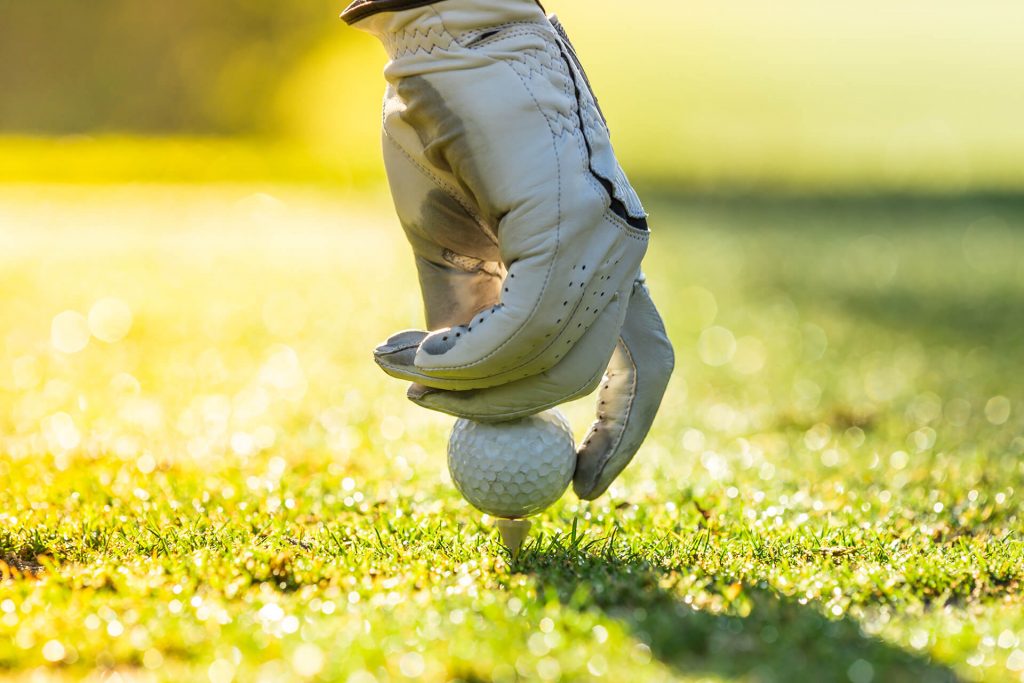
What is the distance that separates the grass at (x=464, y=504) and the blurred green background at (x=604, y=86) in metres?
11.8

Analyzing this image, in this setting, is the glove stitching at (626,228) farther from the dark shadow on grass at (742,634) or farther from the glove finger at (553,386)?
the dark shadow on grass at (742,634)

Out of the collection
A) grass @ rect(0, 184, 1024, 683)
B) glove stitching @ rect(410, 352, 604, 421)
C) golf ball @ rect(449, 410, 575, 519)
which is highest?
glove stitching @ rect(410, 352, 604, 421)

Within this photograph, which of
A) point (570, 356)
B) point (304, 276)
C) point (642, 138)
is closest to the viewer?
point (570, 356)

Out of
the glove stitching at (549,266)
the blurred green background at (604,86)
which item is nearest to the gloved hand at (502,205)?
the glove stitching at (549,266)

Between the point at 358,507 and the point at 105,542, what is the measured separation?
1.01 meters

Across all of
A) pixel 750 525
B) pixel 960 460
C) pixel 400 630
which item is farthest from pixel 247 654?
pixel 960 460

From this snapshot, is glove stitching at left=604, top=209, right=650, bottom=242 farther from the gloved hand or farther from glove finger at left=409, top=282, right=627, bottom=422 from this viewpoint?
glove finger at left=409, top=282, right=627, bottom=422

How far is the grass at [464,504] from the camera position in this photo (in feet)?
10.7

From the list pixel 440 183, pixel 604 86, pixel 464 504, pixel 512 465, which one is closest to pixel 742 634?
pixel 512 465

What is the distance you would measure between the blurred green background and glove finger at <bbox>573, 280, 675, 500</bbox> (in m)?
17.5

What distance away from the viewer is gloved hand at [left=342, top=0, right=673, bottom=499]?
11.6 feet

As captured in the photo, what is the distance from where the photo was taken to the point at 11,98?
26.4 meters

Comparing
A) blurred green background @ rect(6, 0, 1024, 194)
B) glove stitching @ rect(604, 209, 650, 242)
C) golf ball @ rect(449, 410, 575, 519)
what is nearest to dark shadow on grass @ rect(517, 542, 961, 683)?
golf ball @ rect(449, 410, 575, 519)

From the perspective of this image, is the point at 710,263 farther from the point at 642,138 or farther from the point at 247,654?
A: the point at 642,138
